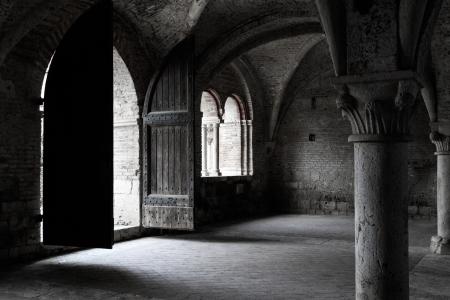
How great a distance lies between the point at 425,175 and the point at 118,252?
837 centimetres

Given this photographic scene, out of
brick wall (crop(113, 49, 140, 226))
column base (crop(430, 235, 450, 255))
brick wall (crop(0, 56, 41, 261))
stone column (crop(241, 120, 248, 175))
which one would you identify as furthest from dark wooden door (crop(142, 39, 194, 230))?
stone column (crop(241, 120, 248, 175))

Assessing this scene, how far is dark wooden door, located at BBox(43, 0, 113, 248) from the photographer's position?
21.9 feet

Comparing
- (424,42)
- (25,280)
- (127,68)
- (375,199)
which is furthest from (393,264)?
(127,68)

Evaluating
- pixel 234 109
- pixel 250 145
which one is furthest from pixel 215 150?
pixel 234 109

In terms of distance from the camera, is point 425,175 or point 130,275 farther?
point 425,175

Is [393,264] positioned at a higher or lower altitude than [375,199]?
lower

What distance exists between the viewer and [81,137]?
6.83m

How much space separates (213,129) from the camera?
12.4 meters

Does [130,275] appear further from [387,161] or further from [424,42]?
[424,42]

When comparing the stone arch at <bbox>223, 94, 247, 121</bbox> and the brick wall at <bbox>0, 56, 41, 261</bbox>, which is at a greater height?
the stone arch at <bbox>223, 94, 247, 121</bbox>

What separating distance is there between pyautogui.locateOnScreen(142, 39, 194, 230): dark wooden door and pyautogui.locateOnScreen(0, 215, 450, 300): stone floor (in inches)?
20.7

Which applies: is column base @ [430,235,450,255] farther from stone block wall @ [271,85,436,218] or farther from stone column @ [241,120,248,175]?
stone column @ [241,120,248,175]

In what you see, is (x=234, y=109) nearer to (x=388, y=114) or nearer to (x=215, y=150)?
(x=215, y=150)

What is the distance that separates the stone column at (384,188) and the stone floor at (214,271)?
1.51 metres
